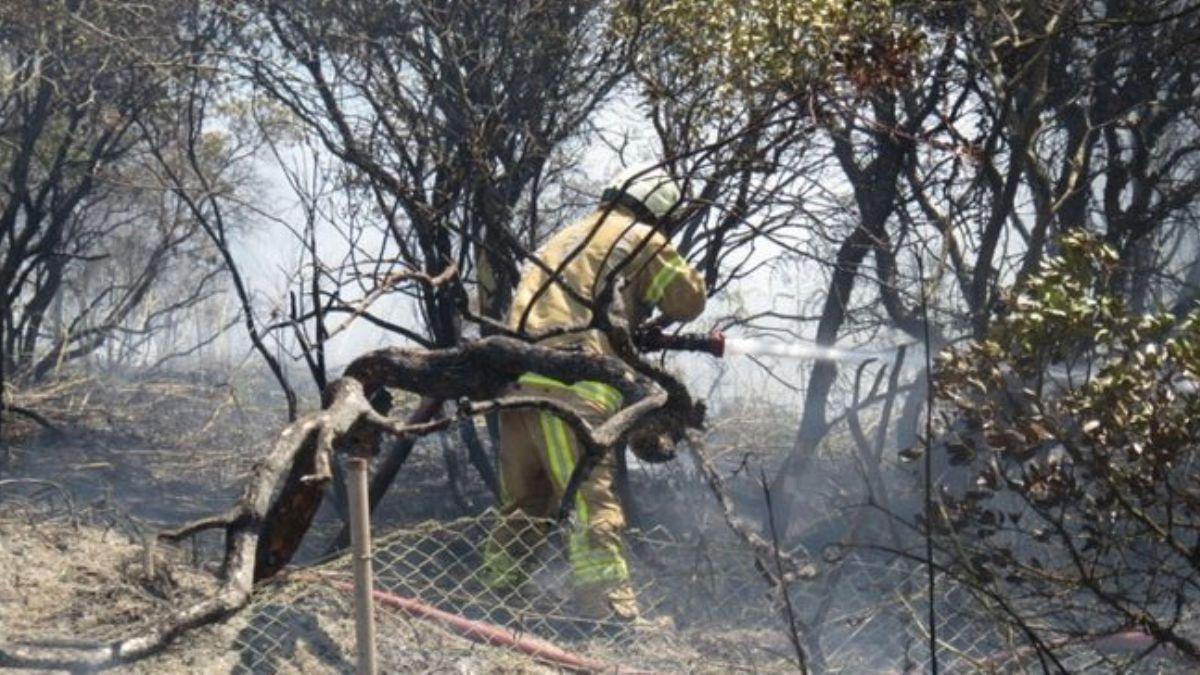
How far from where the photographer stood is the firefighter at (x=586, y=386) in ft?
19.2

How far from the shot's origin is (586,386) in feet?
20.1

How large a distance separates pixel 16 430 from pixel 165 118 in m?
1.96

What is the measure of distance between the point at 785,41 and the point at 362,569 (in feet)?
11.2

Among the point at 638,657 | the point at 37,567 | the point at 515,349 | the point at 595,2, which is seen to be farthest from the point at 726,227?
the point at 37,567

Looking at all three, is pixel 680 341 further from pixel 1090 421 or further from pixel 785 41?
pixel 1090 421

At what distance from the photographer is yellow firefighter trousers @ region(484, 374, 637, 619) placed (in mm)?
5730

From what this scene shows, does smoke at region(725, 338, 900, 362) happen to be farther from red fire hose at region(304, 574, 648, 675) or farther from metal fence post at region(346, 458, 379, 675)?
metal fence post at region(346, 458, 379, 675)

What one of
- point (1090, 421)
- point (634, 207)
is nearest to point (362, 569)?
point (1090, 421)

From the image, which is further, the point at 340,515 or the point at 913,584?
the point at 340,515

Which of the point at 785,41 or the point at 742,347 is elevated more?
the point at 785,41

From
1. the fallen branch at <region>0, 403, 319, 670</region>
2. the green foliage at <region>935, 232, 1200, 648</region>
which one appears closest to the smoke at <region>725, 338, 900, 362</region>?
the green foliage at <region>935, 232, 1200, 648</region>

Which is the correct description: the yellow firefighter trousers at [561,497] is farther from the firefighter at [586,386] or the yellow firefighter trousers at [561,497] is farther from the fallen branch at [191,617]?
the fallen branch at [191,617]

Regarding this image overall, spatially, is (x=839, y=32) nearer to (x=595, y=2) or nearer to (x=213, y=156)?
(x=595, y=2)

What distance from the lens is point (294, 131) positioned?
9.36m
